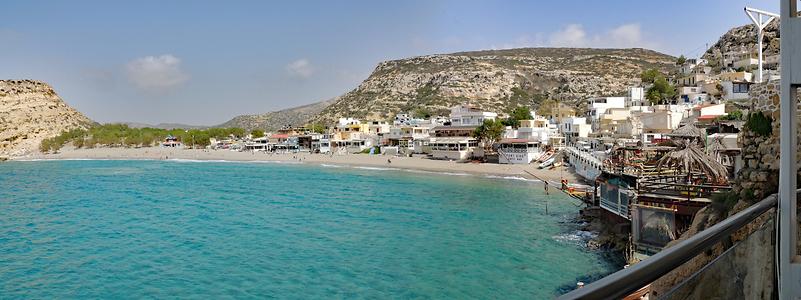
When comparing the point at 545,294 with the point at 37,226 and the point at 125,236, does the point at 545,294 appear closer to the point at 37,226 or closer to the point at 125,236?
the point at 125,236

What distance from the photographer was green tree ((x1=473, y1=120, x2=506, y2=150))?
223ft

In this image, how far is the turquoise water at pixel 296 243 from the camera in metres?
18.4

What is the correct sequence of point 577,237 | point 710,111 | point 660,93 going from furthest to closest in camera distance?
point 660,93 → point 710,111 → point 577,237

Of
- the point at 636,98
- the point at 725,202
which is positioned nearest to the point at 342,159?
the point at 636,98

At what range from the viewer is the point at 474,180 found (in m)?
52.1

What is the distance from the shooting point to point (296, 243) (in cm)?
2561

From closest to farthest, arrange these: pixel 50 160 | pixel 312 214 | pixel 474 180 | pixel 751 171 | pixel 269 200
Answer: pixel 751 171, pixel 312 214, pixel 269 200, pixel 474 180, pixel 50 160

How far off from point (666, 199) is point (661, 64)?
142548mm

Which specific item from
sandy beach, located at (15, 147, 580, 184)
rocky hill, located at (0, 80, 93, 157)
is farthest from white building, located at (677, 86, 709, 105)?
rocky hill, located at (0, 80, 93, 157)

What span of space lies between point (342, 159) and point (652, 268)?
7877 cm

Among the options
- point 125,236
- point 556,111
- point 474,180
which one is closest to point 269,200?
point 125,236

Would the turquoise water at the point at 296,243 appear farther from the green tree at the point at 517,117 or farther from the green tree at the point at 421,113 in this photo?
the green tree at the point at 421,113

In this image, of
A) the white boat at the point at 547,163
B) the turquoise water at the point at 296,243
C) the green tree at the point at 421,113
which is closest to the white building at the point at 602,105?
the white boat at the point at 547,163

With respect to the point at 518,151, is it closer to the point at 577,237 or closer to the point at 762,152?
the point at 577,237
